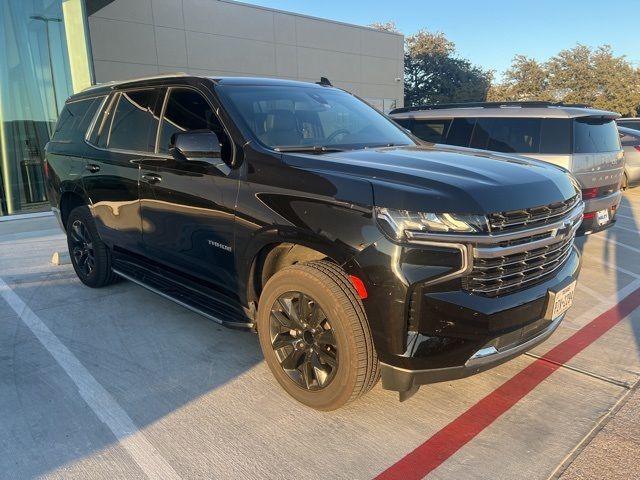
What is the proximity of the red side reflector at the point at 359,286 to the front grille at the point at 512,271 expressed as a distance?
50 cm

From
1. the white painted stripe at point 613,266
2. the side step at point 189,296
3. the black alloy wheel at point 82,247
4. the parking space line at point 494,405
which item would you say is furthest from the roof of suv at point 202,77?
the white painted stripe at point 613,266

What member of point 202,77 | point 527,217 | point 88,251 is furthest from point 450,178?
point 88,251

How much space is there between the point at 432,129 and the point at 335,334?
17.9ft

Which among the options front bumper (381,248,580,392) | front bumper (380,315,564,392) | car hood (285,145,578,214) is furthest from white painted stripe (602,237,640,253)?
front bumper (380,315,564,392)

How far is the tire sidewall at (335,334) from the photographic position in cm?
267

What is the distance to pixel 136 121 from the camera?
4.29 meters

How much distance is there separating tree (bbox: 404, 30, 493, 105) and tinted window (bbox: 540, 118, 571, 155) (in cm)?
3684

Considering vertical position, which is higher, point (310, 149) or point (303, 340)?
point (310, 149)

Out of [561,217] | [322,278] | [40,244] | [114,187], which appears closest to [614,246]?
[561,217]

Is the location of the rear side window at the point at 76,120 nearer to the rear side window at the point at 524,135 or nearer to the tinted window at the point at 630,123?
the rear side window at the point at 524,135

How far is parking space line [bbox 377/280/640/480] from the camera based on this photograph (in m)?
2.56

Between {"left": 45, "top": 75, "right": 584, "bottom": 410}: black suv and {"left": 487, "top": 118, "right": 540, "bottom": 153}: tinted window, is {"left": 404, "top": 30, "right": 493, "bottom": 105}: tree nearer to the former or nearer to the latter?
{"left": 487, "top": 118, "right": 540, "bottom": 153}: tinted window

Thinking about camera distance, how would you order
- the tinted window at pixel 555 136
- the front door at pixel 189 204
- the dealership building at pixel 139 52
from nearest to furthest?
the front door at pixel 189 204
the tinted window at pixel 555 136
the dealership building at pixel 139 52

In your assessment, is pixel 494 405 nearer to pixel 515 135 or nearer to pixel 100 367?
pixel 100 367
